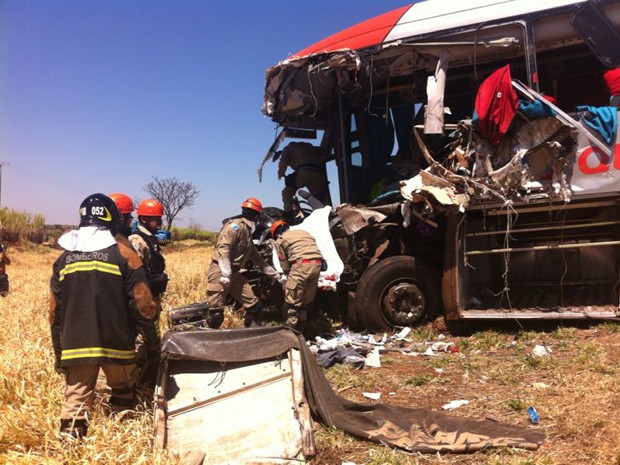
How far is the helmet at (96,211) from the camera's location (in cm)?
336

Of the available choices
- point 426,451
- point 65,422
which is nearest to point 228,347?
point 65,422

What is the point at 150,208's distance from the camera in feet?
16.7

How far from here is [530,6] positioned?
543cm

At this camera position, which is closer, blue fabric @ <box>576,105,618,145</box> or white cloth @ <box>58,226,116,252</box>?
white cloth @ <box>58,226,116,252</box>

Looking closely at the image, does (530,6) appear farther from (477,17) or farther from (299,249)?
(299,249)

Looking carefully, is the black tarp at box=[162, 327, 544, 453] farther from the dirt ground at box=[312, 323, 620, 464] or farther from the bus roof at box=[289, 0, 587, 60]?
the bus roof at box=[289, 0, 587, 60]

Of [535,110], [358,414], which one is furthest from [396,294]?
[535,110]

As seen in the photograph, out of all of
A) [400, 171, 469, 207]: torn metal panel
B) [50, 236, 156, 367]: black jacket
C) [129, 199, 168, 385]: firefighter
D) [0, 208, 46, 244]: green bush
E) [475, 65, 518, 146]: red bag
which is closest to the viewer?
[50, 236, 156, 367]: black jacket

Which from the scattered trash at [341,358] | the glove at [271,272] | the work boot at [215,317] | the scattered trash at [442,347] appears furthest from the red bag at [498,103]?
the work boot at [215,317]

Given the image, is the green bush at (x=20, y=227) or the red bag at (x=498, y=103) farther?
the green bush at (x=20, y=227)

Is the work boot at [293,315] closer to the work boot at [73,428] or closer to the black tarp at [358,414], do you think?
the black tarp at [358,414]

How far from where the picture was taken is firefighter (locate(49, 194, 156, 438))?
315 cm

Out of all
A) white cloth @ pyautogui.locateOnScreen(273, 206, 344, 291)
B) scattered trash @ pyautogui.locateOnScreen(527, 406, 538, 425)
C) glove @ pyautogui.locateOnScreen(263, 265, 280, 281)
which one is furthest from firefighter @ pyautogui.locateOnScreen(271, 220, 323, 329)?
scattered trash @ pyautogui.locateOnScreen(527, 406, 538, 425)

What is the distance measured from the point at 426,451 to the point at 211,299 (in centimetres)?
380
